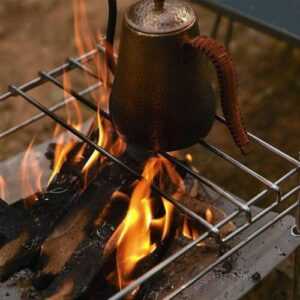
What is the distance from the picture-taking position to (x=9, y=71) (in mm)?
3264

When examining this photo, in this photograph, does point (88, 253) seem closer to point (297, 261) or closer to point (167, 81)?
point (167, 81)

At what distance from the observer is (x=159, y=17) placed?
148cm

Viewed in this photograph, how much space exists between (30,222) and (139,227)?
0.29 meters

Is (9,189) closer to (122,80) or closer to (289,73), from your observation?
(122,80)

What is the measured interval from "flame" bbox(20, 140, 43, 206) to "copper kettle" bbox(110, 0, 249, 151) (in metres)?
0.46

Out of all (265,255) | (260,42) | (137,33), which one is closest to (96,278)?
(265,255)

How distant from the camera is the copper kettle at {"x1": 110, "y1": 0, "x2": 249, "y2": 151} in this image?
146 centimetres

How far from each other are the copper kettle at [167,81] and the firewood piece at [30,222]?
0.94 feet

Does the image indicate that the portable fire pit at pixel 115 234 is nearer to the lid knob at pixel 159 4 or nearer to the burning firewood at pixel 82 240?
the burning firewood at pixel 82 240

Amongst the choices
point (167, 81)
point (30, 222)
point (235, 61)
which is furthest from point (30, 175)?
point (235, 61)

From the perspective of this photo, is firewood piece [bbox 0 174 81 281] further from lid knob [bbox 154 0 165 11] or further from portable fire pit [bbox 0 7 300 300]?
lid knob [bbox 154 0 165 11]

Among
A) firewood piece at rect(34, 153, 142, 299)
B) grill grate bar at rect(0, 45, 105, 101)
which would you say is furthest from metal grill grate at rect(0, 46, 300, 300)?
firewood piece at rect(34, 153, 142, 299)

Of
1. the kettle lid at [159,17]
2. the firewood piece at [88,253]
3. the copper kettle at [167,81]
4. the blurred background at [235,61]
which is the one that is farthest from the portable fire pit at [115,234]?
the blurred background at [235,61]

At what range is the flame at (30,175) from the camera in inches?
77.6
